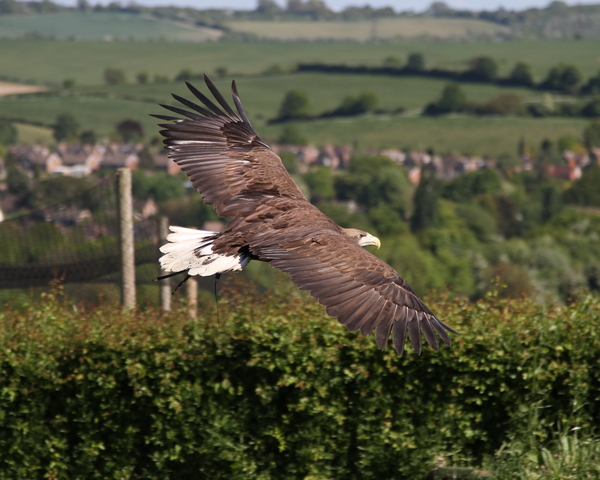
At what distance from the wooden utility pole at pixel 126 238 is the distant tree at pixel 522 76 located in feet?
354

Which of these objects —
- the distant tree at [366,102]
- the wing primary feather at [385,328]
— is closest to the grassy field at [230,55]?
the distant tree at [366,102]

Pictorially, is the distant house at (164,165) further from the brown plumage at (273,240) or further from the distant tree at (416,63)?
the brown plumage at (273,240)

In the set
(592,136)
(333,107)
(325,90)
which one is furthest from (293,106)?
(592,136)

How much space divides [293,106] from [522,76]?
107 ft

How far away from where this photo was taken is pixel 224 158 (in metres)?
7.33

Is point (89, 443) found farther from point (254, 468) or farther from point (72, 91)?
point (72, 91)

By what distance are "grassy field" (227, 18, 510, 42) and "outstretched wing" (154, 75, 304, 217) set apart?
16001 cm

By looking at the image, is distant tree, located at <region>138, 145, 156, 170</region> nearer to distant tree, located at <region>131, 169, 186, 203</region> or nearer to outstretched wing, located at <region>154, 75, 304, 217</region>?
distant tree, located at <region>131, 169, 186, 203</region>

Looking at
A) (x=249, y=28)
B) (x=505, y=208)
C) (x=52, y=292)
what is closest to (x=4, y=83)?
(x=505, y=208)

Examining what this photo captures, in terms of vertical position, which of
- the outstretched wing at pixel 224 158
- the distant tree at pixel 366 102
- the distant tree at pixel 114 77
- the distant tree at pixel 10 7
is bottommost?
the distant tree at pixel 366 102

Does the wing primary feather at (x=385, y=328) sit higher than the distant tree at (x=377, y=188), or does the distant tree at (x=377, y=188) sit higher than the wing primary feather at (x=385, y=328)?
the wing primary feather at (x=385, y=328)

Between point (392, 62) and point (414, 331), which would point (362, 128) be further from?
point (414, 331)

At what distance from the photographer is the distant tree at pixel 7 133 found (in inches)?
3135

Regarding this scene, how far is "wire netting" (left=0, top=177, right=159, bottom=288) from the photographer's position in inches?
342
